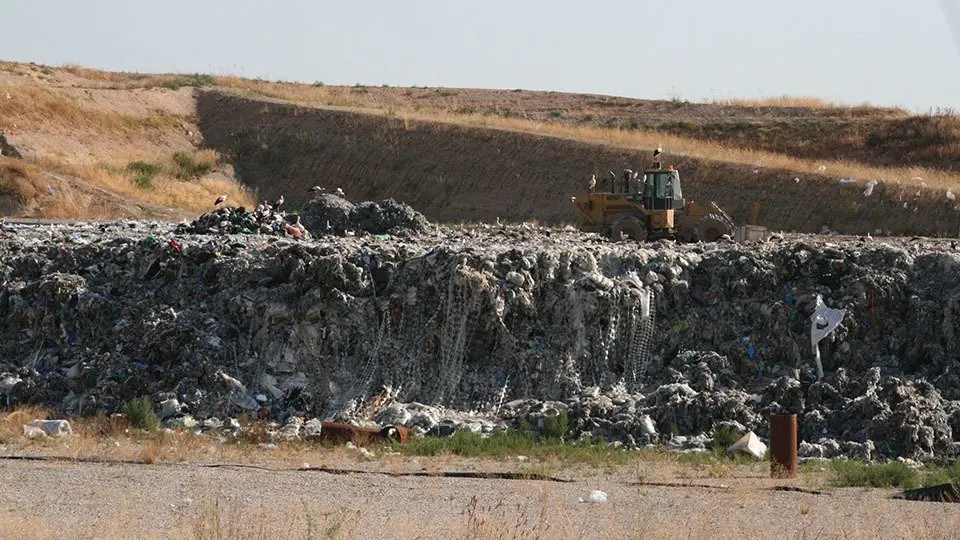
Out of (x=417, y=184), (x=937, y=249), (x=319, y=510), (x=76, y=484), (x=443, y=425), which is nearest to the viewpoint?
(x=319, y=510)

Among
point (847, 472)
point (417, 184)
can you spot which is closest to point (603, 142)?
point (417, 184)

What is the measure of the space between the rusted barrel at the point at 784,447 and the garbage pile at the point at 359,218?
10.7m

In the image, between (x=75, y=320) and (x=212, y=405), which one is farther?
(x=75, y=320)

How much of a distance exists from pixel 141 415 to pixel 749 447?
6.36 m

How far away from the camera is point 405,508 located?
34.8 feet

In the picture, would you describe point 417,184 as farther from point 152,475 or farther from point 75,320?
point 152,475

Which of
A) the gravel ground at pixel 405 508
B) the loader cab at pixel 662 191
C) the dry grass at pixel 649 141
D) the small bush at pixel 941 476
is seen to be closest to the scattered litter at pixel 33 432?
the gravel ground at pixel 405 508

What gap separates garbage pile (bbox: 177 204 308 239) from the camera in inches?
831

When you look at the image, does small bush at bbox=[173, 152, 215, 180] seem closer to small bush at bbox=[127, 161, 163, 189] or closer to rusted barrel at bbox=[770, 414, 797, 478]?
small bush at bbox=[127, 161, 163, 189]

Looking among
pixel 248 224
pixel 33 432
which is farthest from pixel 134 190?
pixel 33 432

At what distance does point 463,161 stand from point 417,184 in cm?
159

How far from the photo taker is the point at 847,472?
12500 millimetres

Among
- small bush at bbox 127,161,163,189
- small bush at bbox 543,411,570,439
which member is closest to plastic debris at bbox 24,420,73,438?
small bush at bbox 543,411,570,439

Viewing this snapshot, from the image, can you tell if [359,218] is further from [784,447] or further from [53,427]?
[784,447]
